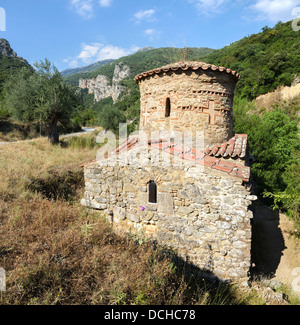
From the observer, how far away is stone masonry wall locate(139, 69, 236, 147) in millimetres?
6559

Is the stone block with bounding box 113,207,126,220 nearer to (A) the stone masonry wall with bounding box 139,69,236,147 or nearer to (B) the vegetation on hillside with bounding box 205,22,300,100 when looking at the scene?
(A) the stone masonry wall with bounding box 139,69,236,147

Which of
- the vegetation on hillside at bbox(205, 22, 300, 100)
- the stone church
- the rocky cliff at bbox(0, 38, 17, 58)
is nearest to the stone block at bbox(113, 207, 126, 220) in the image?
the stone church

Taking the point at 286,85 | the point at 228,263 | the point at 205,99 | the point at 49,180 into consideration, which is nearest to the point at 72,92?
the point at 49,180

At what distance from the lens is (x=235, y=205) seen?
4.85m

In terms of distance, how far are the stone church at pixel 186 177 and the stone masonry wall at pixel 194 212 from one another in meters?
0.02

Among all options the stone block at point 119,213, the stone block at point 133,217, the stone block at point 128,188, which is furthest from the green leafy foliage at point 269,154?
the stone block at point 119,213

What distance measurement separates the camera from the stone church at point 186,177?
16.2 ft

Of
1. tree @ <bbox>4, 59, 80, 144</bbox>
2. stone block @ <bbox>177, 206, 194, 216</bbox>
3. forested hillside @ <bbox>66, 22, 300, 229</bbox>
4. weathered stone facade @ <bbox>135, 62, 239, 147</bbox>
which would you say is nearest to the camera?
stone block @ <bbox>177, 206, 194, 216</bbox>

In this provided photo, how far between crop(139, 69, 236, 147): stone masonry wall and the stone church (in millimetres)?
30

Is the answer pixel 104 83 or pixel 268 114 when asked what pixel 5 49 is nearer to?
pixel 104 83

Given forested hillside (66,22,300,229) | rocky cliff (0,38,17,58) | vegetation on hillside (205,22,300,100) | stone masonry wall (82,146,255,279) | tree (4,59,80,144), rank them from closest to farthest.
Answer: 1. stone masonry wall (82,146,255,279)
2. forested hillside (66,22,300,229)
3. tree (4,59,80,144)
4. vegetation on hillside (205,22,300,100)
5. rocky cliff (0,38,17,58)
